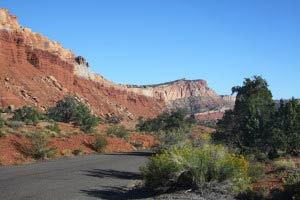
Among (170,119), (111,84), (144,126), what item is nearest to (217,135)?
(170,119)

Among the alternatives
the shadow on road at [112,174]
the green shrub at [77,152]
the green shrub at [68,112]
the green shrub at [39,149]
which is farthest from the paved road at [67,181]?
the green shrub at [68,112]

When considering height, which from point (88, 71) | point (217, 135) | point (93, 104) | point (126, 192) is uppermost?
point (88, 71)

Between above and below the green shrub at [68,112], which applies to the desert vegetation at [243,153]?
below

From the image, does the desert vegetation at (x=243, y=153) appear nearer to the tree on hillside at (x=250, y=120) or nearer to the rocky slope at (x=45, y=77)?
the tree on hillside at (x=250, y=120)

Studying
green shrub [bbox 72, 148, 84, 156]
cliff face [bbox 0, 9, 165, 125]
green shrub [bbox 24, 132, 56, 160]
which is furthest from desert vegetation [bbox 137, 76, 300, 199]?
cliff face [bbox 0, 9, 165, 125]

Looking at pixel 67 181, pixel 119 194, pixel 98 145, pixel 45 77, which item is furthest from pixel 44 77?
pixel 119 194

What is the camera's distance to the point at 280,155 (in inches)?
1013

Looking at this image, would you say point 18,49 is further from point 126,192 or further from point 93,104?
point 126,192

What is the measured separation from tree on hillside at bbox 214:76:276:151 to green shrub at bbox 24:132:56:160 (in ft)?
34.5

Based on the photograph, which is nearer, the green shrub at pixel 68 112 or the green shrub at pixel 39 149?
the green shrub at pixel 39 149

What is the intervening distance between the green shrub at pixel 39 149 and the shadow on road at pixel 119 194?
11.1 meters

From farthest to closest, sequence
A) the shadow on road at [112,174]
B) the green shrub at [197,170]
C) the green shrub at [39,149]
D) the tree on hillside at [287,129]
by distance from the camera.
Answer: the tree on hillside at [287,129] → the green shrub at [39,149] → the shadow on road at [112,174] → the green shrub at [197,170]

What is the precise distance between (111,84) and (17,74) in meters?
53.4

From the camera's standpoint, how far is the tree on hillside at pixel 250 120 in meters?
26.0
